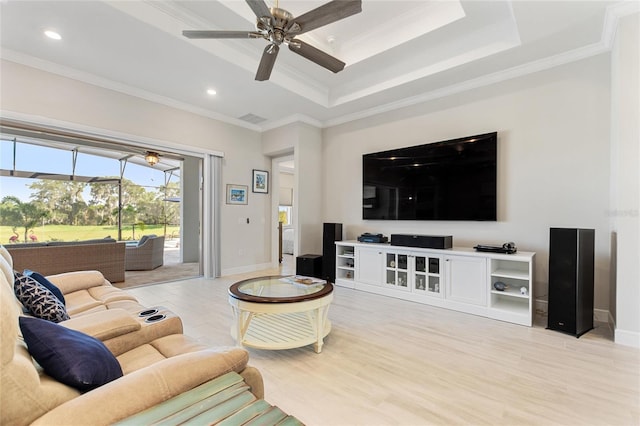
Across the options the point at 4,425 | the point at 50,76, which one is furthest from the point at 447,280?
the point at 50,76

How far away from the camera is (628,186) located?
100 inches

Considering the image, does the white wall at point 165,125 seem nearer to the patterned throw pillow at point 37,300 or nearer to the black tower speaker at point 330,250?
the black tower speaker at point 330,250

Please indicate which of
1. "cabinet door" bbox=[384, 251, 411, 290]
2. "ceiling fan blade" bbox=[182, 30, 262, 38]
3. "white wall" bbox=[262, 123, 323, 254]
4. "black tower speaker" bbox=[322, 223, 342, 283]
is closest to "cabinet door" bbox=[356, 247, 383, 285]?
"cabinet door" bbox=[384, 251, 411, 290]

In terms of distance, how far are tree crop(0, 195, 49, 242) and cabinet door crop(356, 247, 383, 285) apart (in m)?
7.19

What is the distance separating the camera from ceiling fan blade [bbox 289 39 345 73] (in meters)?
2.52

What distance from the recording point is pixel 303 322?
9.42 ft

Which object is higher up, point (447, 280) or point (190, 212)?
point (190, 212)

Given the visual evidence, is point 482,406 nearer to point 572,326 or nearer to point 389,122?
point 572,326

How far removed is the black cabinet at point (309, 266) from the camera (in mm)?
4770

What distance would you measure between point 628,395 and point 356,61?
13.2 ft

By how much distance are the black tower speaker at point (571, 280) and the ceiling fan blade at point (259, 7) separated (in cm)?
319

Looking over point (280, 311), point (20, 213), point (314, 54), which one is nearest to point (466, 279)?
point (280, 311)

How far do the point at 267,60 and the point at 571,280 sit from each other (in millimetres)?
3480

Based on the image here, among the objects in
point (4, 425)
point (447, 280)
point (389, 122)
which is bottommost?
point (447, 280)
